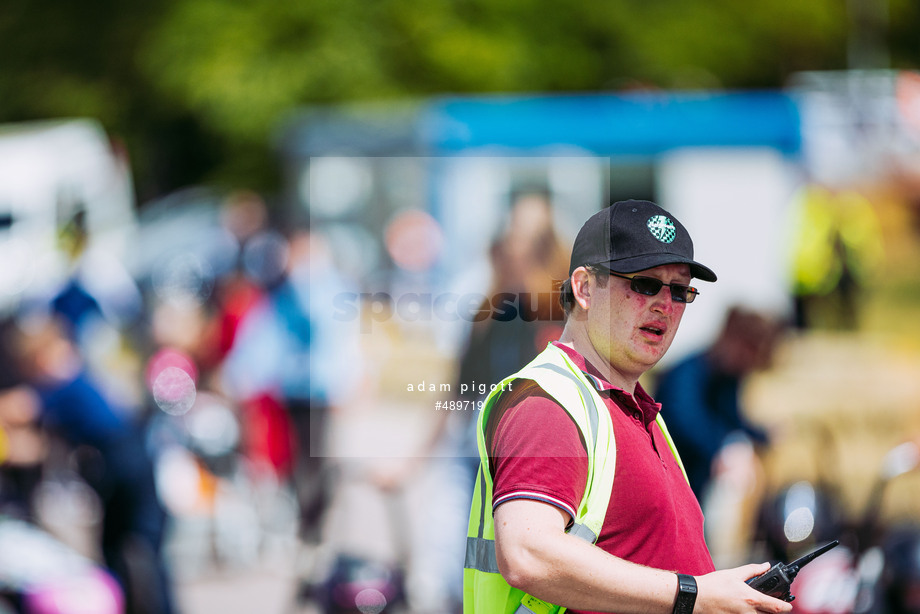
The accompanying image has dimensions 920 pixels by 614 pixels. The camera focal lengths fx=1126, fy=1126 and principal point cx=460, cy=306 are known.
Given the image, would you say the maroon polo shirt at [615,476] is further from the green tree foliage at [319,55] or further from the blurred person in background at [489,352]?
the green tree foliage at [319,55]

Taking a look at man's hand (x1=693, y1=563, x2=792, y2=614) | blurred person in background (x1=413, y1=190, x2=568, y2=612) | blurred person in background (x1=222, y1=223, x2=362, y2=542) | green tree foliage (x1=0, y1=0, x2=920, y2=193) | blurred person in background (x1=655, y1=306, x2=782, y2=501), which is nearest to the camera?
man's hand (x1=693, y1=563, x2=792, y2=614)

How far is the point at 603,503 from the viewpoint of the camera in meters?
1.99

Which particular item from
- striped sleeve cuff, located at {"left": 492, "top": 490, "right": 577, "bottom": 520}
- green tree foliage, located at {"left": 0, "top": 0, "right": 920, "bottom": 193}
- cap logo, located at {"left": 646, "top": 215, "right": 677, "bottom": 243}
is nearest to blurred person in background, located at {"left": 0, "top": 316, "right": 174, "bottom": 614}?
striped sleeve cuff, located at {"left": 492, "top": 490, "right": 577, "bottom": 520}

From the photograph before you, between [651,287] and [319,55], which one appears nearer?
[651,287]

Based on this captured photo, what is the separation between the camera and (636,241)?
2.02 metres

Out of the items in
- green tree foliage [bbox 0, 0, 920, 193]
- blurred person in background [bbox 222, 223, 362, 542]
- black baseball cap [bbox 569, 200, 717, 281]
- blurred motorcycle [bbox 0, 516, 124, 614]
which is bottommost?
blurred motorcycle [bbox 0, 516, 124, 614]

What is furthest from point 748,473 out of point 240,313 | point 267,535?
point 240,313

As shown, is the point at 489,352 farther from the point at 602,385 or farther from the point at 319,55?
the point at 319,55

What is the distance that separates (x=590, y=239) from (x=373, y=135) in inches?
511

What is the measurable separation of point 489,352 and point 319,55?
1619 cm

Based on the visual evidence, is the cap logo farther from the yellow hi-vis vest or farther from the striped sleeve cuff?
the striped sleeve cuff

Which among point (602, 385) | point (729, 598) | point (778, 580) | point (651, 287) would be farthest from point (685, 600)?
point (651, 287)

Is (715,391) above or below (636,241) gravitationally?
below

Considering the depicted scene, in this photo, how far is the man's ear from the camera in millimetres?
2094
